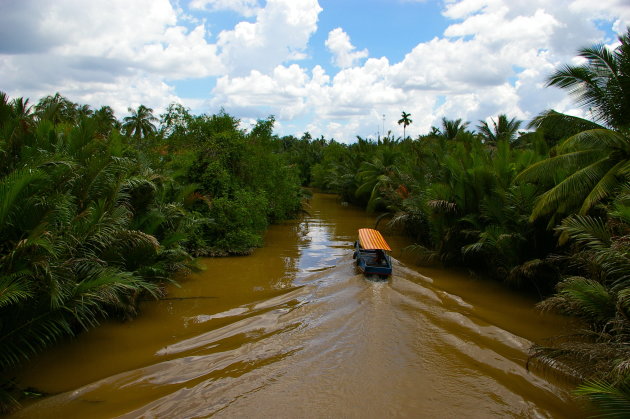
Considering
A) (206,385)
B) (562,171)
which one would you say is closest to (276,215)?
(562,171)

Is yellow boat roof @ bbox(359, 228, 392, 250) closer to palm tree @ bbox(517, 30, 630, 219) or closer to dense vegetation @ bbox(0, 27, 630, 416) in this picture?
dense vegetation @ bbox(0, 27, 630, 416)

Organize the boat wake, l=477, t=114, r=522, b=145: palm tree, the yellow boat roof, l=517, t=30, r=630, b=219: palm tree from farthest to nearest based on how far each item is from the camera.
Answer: l=477, t=114, r=522, b=145: palm tree
the yellow boat roof
l=517, t=30, r=630, b=219: palm tree
the boat wake

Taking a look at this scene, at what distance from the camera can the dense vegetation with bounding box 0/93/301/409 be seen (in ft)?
16.4

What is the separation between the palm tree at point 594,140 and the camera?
323 inches

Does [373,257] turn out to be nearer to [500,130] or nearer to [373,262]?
[373,262]

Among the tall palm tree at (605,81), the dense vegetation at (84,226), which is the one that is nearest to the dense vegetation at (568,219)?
the tall palm tree at (605,81)

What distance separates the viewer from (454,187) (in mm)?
12094

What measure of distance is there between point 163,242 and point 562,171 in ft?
27.5

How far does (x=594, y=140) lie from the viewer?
830cm

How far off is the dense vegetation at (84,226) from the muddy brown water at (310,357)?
65cm

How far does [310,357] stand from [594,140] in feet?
21.9

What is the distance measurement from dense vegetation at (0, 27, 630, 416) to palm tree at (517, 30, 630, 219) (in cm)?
3

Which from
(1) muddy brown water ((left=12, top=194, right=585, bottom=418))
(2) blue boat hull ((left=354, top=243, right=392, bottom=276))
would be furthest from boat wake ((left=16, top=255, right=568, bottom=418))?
(2) blue boat hull ((left=354, top=243, right=392, bottom=276))

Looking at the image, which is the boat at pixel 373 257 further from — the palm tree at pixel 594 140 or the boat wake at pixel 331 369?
the palm tree at pixel 594 140
